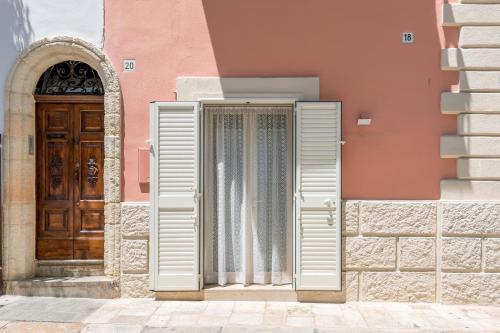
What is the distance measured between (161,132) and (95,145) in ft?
3.57

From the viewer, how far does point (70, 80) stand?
22.3 ft

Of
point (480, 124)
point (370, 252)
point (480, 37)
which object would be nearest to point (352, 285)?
point (370, 252)

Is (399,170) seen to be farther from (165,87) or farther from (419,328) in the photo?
(165,87)

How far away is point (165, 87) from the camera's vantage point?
6.54m

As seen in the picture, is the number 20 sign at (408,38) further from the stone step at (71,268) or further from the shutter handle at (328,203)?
the stone step at (71,268)

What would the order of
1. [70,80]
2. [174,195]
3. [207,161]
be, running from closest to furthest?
[174,195] < [207,161] < [70,80]

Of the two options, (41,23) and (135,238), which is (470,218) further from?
(41,23)

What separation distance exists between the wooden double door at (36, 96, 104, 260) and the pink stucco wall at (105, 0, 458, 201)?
1.75 ft

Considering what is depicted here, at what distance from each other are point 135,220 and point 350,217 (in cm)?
283

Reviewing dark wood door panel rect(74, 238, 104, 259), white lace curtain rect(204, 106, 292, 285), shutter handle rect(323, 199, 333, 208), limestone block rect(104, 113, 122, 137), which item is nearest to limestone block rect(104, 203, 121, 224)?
dark wood door panel rect(74, 238, 104, 259)

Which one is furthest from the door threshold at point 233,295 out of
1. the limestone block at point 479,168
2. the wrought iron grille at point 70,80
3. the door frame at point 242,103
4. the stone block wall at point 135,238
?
the wrought iron grille at point 70,80

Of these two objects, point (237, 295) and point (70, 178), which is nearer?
point (237, 295)

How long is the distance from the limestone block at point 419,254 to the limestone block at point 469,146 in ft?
3.77

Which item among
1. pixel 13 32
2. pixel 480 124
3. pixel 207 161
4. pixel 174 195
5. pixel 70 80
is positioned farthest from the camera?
pixel 70 80
